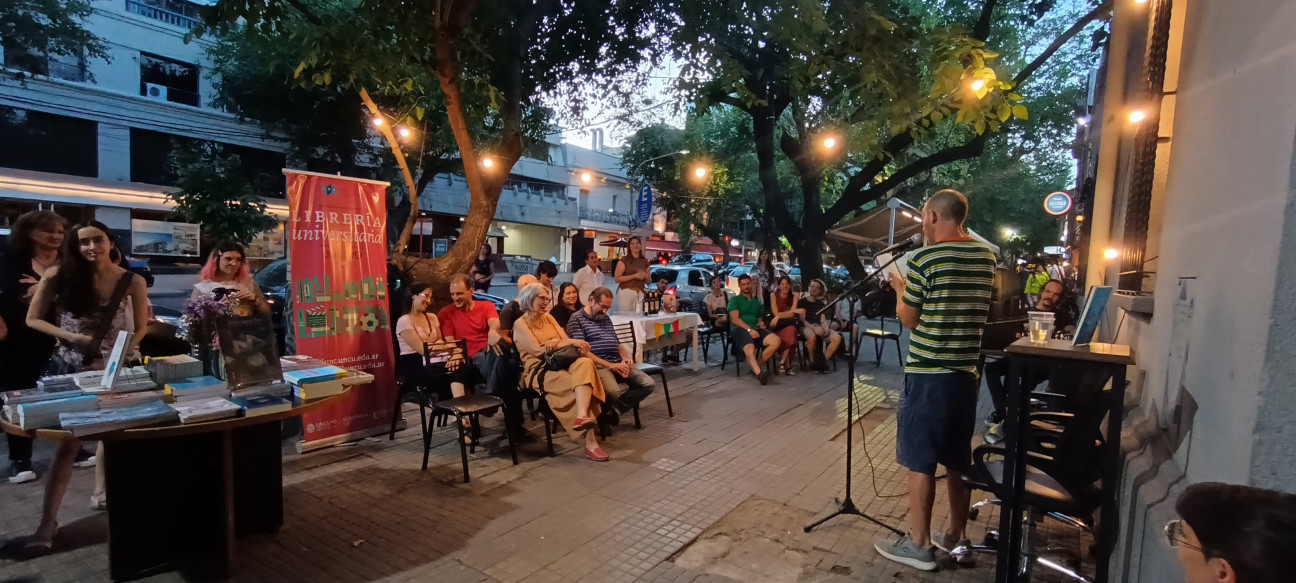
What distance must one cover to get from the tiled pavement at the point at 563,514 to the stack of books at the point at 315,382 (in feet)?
2.66

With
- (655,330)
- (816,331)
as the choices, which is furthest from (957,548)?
(816,331)

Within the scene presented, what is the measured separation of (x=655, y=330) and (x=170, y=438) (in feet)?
17.8

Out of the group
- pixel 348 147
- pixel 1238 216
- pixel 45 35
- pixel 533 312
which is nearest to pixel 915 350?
pixel 1238 216

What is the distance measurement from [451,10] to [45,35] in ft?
45.1

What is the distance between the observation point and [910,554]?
346 centimetres

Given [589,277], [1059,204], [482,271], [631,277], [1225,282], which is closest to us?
[1225,282]

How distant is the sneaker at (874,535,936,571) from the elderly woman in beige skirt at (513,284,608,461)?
2.37 meters

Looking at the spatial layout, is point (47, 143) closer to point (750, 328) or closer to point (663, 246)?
point (750, 328)

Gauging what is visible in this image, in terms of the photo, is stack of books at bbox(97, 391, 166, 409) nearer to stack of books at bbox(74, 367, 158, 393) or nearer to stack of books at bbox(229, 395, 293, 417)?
stack of books at bbox(74, 367, 158, 393)

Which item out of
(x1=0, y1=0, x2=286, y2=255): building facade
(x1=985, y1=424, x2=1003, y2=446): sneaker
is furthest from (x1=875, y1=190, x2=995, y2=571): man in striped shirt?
(x1=0, y1=0, x2=286, y2=255): building facade

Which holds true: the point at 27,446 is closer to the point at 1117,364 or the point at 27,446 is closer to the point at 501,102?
the point at 501,102

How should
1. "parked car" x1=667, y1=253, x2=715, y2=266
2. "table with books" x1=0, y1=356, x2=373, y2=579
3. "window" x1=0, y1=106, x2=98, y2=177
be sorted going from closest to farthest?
1. "table with books" x1=0, y1=356, x2=373, y2=579
2. "window" x1=0, y1=106, x2=98, y2=177
3. "parked car" x1=667, y1=253, x2=715, y2=266

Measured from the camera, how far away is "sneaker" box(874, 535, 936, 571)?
11.2 ft

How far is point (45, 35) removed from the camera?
13578 millimetres
